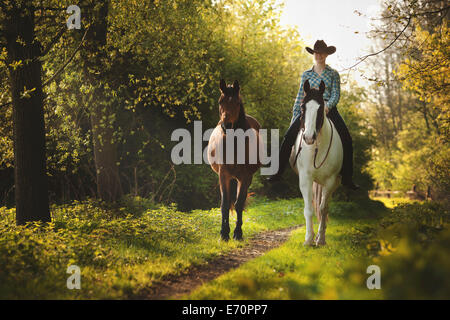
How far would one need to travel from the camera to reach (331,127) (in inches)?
314

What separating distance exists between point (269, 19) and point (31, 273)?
18825mm

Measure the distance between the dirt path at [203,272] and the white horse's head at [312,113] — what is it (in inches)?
102

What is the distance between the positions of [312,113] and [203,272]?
3339 millimetres

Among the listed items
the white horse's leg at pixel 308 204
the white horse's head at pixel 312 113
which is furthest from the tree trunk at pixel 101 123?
the white horse's head at pixel 312 113

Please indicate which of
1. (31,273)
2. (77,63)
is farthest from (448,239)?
(77,63)

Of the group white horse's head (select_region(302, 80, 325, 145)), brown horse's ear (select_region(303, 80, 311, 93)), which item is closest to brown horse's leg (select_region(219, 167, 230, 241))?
white horse's head (select_region(302, 80, 325, 145))

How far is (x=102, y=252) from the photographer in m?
6.53

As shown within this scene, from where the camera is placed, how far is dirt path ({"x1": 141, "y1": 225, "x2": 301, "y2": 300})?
5.24 metres

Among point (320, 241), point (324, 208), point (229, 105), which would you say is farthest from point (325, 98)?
point (320, 241)

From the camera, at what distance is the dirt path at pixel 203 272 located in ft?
17.2

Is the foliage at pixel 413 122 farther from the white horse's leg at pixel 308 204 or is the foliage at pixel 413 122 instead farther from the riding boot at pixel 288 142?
the white horse's leg at pixel 308 204

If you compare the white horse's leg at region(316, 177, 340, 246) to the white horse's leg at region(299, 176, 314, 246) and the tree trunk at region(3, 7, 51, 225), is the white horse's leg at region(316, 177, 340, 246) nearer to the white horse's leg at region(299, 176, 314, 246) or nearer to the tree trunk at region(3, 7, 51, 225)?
the white horse's leg at region(299, 176, 314, 246)

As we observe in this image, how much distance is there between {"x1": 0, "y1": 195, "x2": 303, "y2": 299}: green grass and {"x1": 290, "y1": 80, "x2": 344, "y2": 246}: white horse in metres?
1.87
